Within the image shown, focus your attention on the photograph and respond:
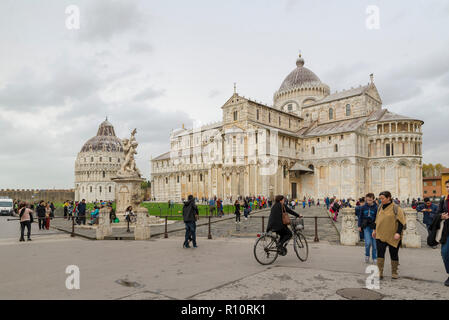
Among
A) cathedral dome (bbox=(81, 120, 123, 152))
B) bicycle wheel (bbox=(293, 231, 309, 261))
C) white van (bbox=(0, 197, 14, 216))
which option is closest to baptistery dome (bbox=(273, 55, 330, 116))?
white van (bbox=(0, 197, 14, 216))

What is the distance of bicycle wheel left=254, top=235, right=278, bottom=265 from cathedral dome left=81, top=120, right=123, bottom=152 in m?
121

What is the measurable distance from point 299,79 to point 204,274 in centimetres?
6204

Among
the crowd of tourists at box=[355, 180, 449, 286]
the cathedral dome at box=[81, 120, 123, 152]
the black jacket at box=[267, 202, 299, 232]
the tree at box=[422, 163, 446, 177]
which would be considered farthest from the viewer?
the cathedral dome at box=[81, 120, 123, 152]

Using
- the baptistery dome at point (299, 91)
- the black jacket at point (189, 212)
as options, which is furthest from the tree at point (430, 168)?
the black jacket at point (189, 212)

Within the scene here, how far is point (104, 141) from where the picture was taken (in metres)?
122

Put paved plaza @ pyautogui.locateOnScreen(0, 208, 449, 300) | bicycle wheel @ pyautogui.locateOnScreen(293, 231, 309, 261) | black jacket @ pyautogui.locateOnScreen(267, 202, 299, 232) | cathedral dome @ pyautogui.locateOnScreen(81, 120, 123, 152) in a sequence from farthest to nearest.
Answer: cathedral dome @ pyautogui.locateOnScreen(81, 120, 123, 152)
bicycle wheel @ pyautogui.locateOnScreen(293, 231, 309, 261)
black jacket @ pyautogui.locateOnScreen(267, 202, 299, 232)
paved plaza @ pyautogui.locateOnScreen(0, 208, 449, 300)

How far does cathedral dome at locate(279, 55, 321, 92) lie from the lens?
2469 inches

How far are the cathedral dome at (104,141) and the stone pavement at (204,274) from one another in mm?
117502
